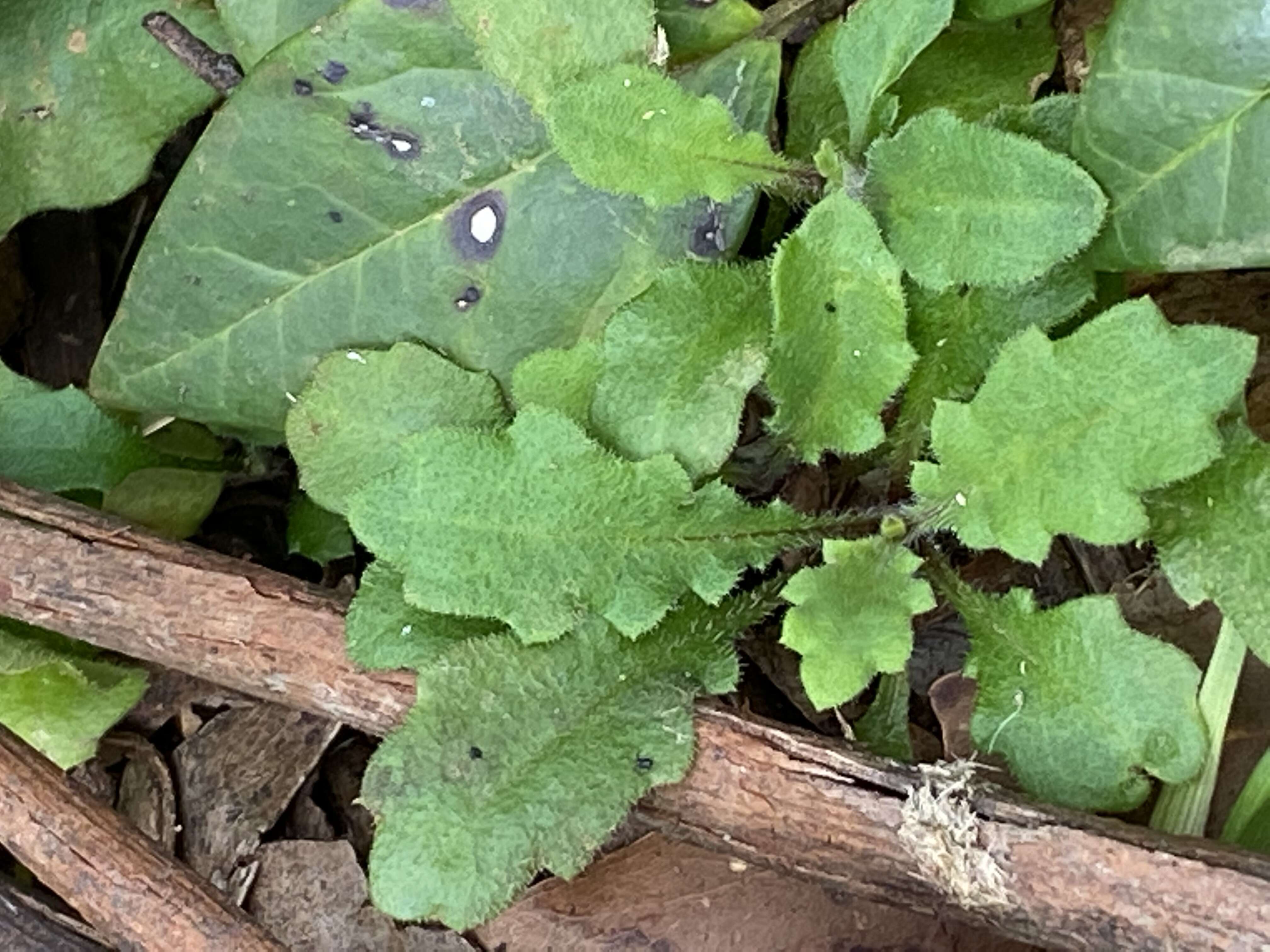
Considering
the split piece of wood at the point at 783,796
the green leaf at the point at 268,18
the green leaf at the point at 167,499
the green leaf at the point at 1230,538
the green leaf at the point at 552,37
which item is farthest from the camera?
the green leaf at the point at 167,499

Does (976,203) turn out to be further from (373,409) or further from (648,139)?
(373,409)

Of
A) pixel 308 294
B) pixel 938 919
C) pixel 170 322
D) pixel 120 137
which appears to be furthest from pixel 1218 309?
pixel 120 137

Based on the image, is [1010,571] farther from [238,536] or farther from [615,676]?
[238,536]

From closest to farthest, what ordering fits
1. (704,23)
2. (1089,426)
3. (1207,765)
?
(1089,426)
(1207,765)
(704,23)

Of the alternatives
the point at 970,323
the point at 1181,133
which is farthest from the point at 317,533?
the point at 1181,133

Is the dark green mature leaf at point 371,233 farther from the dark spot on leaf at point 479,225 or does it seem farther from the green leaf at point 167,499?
the green leaf at point 167,499

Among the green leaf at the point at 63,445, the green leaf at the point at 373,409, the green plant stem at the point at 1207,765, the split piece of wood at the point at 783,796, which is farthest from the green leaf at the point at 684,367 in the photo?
the green leaf at the point at 63,445
